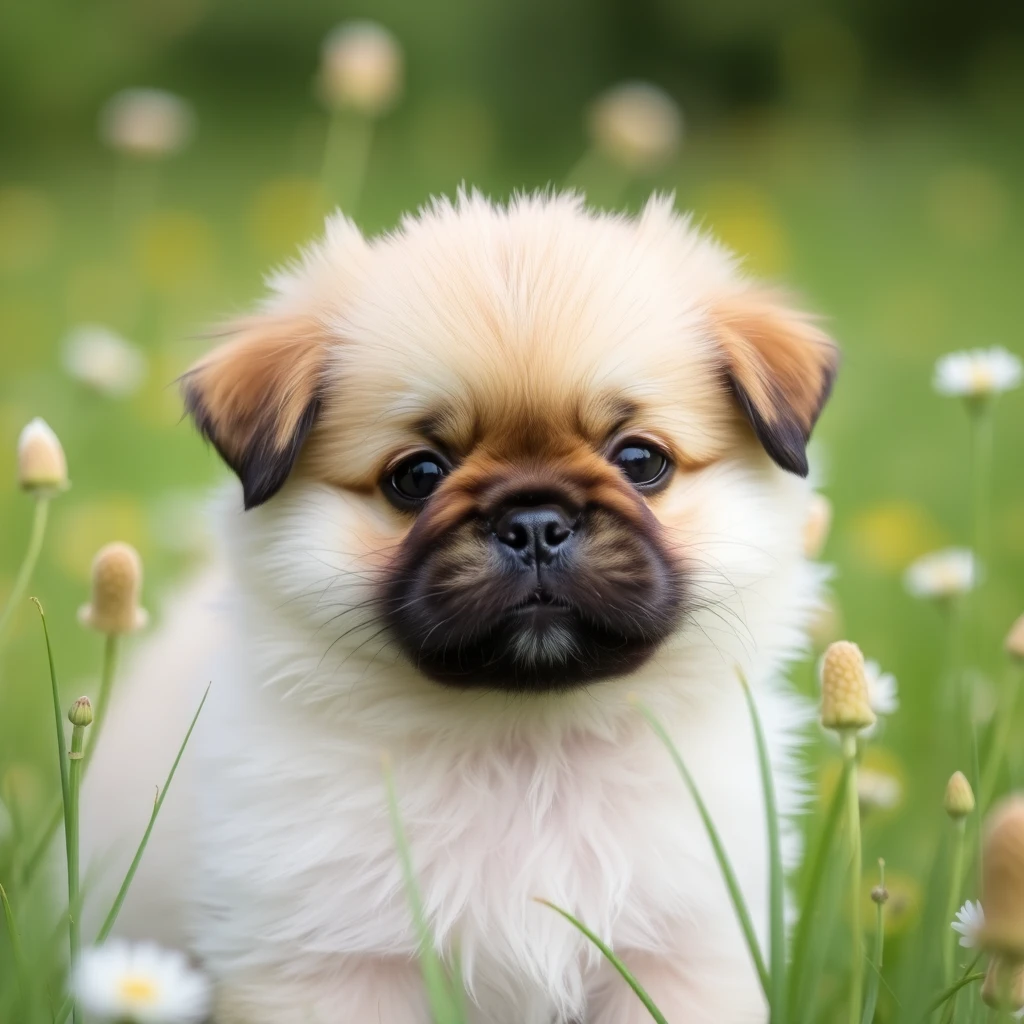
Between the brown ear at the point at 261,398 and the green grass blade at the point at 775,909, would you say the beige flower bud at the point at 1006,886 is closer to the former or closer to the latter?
the green grass blade at the point at 775,909

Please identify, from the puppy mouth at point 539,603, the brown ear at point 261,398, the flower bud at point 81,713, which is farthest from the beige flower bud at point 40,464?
the puppy mouth at point 539,603

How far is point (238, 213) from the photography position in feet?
23.7

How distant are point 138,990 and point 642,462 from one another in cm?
105

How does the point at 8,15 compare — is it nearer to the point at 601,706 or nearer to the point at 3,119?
the point at 3,119

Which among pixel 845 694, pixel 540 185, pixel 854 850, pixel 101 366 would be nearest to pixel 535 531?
pixel 845 694

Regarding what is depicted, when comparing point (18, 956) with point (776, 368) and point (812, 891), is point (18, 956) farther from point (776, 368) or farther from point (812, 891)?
point (776, 368)

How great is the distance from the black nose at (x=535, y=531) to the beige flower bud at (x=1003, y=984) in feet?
2.48

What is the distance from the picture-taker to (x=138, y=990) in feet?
5.01

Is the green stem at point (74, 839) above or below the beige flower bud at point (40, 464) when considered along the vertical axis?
below

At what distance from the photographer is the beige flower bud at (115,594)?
207 cm

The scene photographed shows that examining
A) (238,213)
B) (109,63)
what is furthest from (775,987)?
(109,63)

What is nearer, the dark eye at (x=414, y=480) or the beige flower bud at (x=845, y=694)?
the beige flower bud at (x=845, y=694)

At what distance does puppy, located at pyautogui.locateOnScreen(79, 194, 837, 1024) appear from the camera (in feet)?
6.63

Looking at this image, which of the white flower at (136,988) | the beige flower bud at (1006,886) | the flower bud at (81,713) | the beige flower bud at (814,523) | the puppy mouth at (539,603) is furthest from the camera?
the beige flower bud at (814,523)
